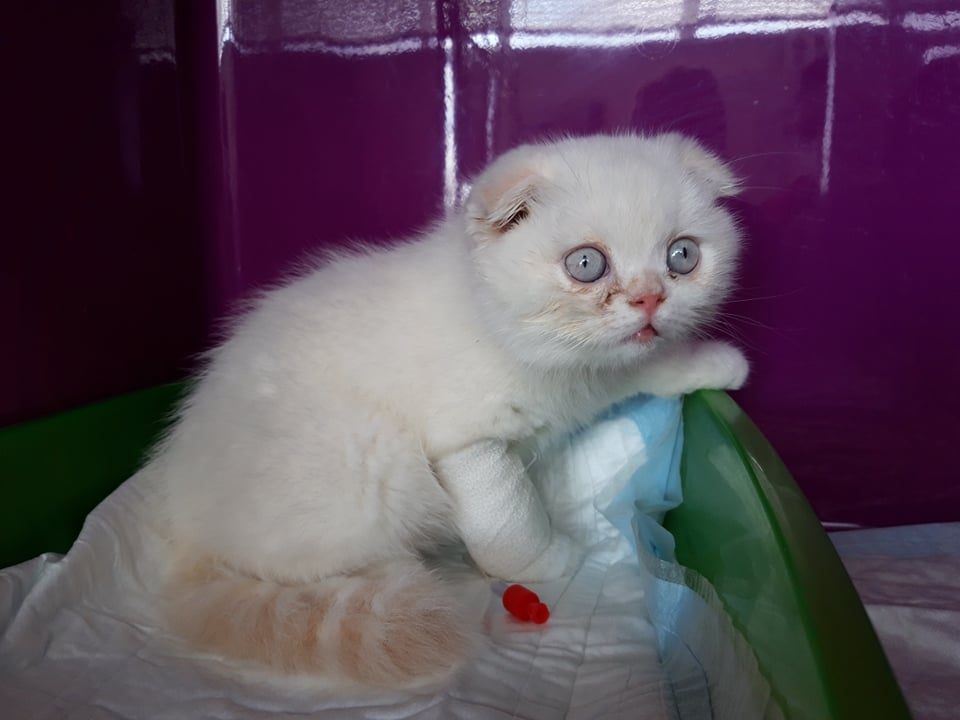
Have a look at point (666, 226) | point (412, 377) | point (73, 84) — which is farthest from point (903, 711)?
point (73, 84)

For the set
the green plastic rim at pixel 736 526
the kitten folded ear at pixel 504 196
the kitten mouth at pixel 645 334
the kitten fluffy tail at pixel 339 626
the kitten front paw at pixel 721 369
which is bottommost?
the kitten fluffy tail at pixel 339 626

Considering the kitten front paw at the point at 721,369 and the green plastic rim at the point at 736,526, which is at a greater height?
the kitten front paw at the point at 721,369

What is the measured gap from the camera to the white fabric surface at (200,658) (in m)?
1.23

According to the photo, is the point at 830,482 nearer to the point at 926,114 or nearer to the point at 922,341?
the point at 922,341

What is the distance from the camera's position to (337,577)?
1.42 metres

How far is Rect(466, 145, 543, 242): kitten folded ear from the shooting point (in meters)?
1.31

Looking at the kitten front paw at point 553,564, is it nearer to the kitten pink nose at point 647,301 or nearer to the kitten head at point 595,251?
the kitten head at point 595,251

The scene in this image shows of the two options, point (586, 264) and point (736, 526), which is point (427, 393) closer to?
point (586, 264)

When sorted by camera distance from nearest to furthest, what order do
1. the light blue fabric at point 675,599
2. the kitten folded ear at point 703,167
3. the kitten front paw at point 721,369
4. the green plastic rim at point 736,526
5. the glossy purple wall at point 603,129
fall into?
the green plastic rim at point 736,526
the light blue fabric at point 675,599
the kitten folded ear at point 703,167
the kitten front paw at point 721,369
the glossy purple wall at point 603,129

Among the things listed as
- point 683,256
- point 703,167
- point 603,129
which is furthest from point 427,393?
point 603,129

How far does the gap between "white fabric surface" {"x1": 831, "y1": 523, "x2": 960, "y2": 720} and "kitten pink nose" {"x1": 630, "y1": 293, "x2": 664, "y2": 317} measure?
2.47ft

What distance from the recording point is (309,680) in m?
1.28

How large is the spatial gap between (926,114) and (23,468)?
234 centimetres

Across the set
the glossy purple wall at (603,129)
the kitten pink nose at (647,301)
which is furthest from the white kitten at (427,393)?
the glossy purple wall at (603,129)
